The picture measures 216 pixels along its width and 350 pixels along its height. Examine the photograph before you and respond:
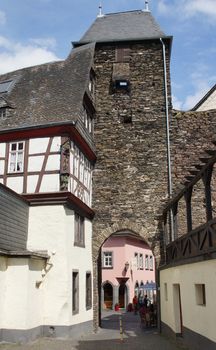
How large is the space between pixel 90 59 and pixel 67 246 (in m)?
8.53

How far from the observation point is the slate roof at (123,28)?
2009 cm

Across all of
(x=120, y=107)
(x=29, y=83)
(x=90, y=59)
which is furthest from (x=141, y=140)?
(x=29, y=83)

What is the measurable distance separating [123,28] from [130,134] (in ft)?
20.4

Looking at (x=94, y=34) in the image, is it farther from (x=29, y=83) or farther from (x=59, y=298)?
(x=59, y=298)

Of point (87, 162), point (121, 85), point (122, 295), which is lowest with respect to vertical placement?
point (122, 295)

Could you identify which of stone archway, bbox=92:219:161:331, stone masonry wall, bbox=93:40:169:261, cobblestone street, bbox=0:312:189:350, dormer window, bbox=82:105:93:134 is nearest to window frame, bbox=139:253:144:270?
stone archway, bbox=92:219:161:331

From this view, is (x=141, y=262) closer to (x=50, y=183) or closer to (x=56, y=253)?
(x=56, y=253)

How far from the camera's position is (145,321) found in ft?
59.5

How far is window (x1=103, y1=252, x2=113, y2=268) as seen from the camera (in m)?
31.8

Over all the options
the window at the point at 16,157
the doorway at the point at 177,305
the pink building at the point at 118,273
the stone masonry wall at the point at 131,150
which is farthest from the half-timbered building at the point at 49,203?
the pink building at the point at 118,273

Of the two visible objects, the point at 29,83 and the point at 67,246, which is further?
the point at 29,83

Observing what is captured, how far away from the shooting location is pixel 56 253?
13531mm

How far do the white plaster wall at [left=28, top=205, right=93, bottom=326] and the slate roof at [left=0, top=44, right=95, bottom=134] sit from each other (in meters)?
3.22

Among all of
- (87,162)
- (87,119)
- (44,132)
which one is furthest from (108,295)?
(44,132)
